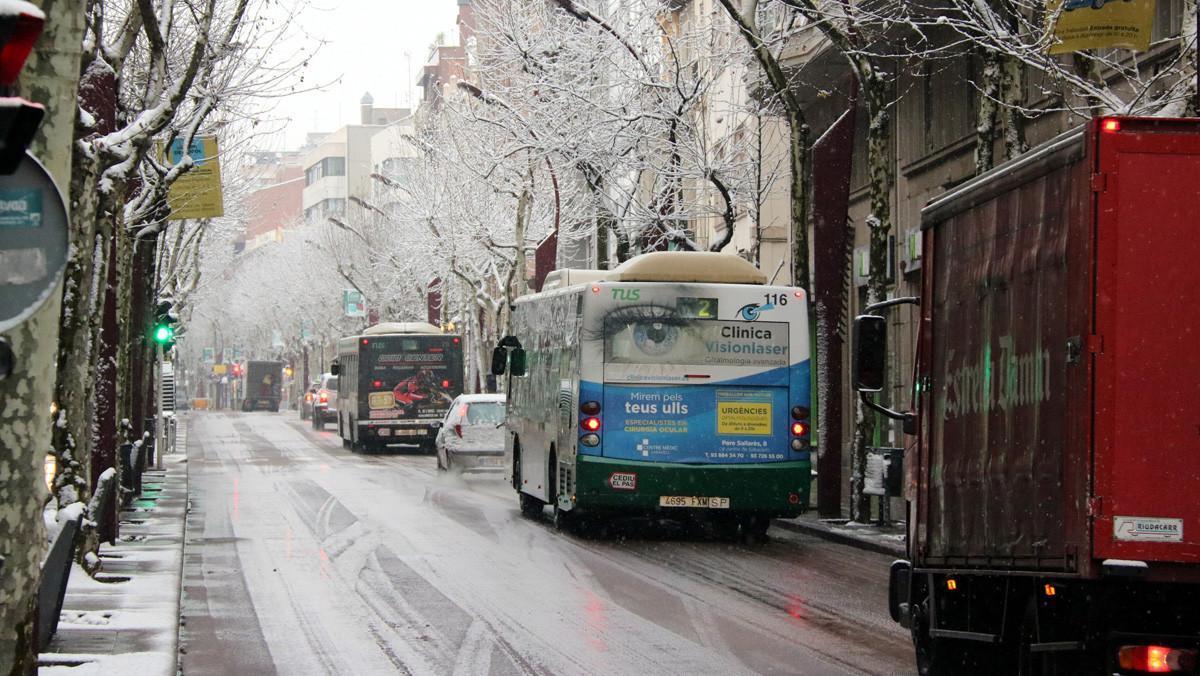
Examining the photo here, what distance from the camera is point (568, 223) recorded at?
169 ft

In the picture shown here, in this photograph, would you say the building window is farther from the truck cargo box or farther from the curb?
the truck cargo box

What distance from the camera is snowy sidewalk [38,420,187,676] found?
33.9 feet

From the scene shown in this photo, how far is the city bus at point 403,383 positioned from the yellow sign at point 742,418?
28.2 meters

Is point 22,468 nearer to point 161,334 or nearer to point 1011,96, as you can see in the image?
point 1011,96

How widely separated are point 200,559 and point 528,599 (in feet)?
17.4

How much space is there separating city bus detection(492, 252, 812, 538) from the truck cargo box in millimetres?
11550

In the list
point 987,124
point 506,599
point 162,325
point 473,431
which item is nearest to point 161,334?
point 162,325

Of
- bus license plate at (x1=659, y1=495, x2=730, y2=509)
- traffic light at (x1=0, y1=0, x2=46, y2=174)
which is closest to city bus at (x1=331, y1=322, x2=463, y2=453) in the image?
bus license plate at (x1=659, y1=495, x2=730, y2=509)

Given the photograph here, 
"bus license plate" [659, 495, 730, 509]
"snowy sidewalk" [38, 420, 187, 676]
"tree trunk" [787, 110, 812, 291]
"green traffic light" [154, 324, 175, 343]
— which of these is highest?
"tree trunk" [787, 110, 812, 291]

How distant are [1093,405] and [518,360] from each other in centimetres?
1789

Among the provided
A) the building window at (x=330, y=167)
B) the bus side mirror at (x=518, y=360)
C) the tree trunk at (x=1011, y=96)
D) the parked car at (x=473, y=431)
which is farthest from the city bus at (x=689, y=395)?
the building window at (x=330, y=167)

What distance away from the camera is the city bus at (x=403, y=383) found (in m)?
47.8

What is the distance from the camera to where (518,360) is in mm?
24594

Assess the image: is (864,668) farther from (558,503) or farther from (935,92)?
(935,92)
